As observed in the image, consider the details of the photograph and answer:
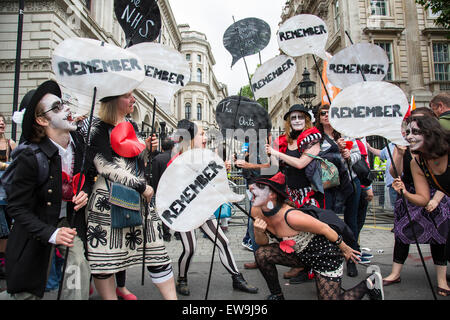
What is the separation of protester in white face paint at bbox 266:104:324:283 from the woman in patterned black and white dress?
142 cm

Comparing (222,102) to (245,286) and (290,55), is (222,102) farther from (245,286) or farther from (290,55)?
(245,286)

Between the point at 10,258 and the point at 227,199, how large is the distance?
5.13 feet

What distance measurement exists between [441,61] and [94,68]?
2169 centimetres

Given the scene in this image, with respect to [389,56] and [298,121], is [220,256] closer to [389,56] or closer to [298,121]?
[298,121]

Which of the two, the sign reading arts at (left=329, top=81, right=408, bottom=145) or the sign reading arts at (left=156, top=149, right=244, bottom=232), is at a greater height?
the sign reading arts at (left=329, top=81, right=408, bottom=145)

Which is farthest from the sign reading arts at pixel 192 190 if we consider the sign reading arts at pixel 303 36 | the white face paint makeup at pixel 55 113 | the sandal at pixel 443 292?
the sandal at pixel 443 292

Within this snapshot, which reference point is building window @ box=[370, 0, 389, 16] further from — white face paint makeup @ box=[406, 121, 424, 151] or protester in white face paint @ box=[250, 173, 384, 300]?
protester in white face paint @ box=[250, 173, 384, 300]

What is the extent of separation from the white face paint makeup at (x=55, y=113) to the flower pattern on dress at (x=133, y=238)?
0.97 metres

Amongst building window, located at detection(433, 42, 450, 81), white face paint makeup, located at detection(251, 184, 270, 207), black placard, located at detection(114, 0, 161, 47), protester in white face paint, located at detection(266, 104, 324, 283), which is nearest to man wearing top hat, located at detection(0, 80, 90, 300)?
black placard, located at detection(114, 0, 161, 47)

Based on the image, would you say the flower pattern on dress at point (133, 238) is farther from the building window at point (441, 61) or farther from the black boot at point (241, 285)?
the building window at point (441, 61)

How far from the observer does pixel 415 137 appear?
254 centimetres

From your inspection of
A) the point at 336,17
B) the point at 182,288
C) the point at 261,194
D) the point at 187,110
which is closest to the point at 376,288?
the point at 261,194

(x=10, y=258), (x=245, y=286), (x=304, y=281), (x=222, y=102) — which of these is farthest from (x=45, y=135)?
(x=304, y=281)

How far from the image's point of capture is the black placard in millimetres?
2982
